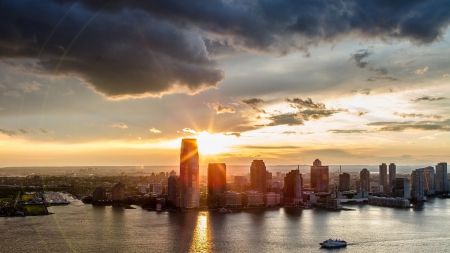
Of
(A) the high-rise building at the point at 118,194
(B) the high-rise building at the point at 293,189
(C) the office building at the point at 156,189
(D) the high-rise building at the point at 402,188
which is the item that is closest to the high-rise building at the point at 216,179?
(B) the high-rise building at the point at 293,189

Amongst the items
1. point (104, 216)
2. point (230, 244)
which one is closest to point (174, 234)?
point (230, 244)

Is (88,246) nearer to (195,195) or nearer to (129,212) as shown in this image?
(129,212)

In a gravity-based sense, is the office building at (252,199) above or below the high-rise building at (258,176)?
below

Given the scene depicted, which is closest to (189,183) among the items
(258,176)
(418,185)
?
(258,176)

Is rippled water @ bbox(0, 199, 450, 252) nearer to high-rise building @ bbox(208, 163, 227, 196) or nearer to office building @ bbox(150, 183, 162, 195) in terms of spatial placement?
high-rise building @ bbox(208, 163, 227, 196)

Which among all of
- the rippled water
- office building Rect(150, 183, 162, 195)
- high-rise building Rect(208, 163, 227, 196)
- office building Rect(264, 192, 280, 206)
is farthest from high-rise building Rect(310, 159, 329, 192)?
the rippled water

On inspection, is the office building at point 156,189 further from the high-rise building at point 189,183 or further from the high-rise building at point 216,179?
the high-rise building at point 189,183

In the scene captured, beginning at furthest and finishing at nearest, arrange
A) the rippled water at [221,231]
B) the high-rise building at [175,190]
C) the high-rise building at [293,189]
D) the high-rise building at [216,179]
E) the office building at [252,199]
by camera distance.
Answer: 1. the high-rise building at [216,179]
2. the high-rise building at [293,189]
3. the office building at [252,199]
4. the high-rise building at [175,190]
5. the rippled water at [221,231]
